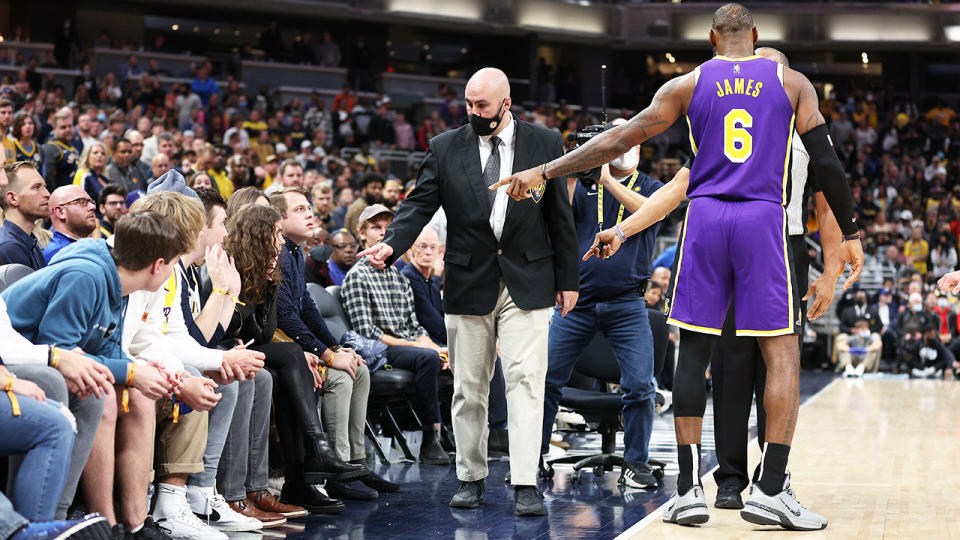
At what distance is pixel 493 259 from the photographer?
5461mm

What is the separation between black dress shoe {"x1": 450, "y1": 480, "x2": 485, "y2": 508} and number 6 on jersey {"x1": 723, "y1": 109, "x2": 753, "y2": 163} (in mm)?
1966

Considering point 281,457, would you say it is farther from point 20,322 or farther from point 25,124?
point 25,124

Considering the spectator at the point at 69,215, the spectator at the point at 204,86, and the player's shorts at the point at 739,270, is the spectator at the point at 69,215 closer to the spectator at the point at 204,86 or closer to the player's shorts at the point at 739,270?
the player's shorts at the point at 739,270

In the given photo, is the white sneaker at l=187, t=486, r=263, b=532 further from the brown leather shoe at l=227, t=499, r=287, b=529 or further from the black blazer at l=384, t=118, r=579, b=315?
the black blazer at l=384, t=118, r=579, b=315

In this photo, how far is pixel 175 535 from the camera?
181 inches

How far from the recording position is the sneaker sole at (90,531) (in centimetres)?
345

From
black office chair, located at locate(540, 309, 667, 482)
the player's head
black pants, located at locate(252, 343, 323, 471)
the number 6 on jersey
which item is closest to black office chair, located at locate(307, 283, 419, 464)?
black office chair, located at locate(540, 309, 667, 482)

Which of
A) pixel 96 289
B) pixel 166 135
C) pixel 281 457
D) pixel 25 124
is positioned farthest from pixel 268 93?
pixel 96 289

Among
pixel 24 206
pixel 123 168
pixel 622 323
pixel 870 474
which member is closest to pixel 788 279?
pixel 622 323

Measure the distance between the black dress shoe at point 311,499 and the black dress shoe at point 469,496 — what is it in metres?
0.53

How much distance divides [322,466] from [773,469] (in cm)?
200

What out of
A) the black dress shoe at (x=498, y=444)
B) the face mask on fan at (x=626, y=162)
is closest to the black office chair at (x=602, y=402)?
the black dress shoe at (x=498, y=444)

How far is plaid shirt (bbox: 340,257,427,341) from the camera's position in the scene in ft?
23.4

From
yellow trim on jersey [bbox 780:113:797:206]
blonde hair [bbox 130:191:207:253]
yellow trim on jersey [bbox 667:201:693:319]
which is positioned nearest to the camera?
blonde hair [bbox 130:191:207:253]
